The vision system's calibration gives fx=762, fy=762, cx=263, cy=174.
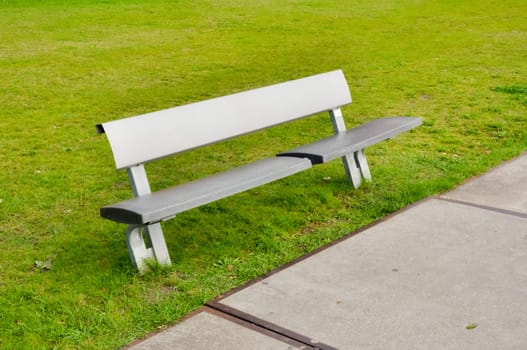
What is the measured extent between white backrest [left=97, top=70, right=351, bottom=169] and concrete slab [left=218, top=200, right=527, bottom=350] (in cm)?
101

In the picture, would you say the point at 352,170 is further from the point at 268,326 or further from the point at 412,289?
the point at 268,326

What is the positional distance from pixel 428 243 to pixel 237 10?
13.1 metres

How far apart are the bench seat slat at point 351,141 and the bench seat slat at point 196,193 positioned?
122 mm

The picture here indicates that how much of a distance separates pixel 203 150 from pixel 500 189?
279cm

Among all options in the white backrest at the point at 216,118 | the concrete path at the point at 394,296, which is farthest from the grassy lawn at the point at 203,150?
the white backrest at the point at 216,118

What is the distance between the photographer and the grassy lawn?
14.0ft

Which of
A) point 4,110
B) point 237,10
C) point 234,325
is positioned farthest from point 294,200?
point 237,10

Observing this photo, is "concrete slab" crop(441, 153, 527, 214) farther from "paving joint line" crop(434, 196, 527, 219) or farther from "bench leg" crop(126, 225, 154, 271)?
"bench leg" crop(126, 225, 154, 271)

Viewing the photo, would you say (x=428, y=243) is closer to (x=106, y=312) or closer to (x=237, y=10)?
(x=106, y=312)

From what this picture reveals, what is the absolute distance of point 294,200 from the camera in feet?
18.1

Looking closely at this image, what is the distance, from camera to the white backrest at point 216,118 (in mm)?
4362

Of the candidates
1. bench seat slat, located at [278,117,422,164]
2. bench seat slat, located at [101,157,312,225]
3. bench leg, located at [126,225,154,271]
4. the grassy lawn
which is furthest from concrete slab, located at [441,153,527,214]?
bench leg, located at [126,225,154,271]

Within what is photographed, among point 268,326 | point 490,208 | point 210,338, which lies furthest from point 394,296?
point 490,208

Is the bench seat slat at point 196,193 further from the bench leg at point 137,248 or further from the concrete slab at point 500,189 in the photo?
the concrete slab at point 500,189
